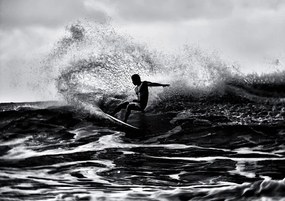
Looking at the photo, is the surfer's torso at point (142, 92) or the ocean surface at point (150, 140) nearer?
the ocean surface at point (150, 140)

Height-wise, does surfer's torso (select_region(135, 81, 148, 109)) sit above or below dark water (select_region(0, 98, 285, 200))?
above

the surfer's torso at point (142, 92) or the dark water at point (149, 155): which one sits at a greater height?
the surfer's torso at point (142, 92)

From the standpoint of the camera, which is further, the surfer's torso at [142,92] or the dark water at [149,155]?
the surfer's torso at [142,92]

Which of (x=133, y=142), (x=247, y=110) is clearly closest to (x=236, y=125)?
(x=247, y=110)

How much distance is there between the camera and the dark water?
6.68m

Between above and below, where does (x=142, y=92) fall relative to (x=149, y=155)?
above

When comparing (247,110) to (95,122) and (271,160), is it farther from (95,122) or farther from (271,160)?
(271,160)

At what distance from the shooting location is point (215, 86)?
17.8 metres

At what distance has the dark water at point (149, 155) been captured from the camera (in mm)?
6680

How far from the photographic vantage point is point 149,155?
988 centimetres

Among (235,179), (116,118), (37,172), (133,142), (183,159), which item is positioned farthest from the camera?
(116,118)

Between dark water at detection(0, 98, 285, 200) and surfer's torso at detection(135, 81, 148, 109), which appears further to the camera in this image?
surfer's torso at detection(135, 81, 148, 109)

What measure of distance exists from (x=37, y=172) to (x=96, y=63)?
12.9 metres

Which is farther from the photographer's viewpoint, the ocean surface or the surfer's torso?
the surfer's torso
